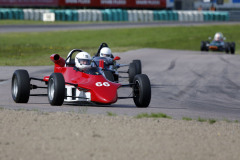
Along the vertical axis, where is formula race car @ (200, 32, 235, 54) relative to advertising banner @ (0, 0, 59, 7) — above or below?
below

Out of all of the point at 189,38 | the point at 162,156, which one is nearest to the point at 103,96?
the point at 162,156

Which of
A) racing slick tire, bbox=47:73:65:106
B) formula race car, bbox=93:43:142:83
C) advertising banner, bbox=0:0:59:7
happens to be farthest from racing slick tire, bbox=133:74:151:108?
advertising banner, bbox=0:0:59:7

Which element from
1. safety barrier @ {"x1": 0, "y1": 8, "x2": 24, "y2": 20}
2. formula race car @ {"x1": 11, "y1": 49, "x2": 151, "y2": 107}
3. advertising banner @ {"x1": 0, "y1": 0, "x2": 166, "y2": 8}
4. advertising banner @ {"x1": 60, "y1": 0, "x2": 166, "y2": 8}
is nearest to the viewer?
formula race car @ {"x1": 11, "y1": 49, "x2": 151, "y2": 107}

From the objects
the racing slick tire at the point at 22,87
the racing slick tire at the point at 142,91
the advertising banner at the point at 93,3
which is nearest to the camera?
the racing slick tire at the point at 142,91

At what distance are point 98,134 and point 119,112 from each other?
274 centimetres

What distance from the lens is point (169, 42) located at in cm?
4444

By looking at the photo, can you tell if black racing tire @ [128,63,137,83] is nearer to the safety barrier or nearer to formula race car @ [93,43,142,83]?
formula race car @ [93,43,142,83]

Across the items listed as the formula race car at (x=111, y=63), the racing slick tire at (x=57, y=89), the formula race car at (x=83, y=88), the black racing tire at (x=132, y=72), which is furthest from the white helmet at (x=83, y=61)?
the black racing tire at (x=132, y=72)

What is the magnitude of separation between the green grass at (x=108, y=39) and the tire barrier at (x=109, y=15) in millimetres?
10374

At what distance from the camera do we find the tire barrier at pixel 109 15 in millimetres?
56156

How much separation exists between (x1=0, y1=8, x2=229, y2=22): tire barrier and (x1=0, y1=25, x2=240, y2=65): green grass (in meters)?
10.4

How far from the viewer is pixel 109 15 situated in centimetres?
6241

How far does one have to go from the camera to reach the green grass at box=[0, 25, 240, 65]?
106ft

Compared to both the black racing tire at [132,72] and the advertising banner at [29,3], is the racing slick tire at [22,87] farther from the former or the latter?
the advertising banner at [29,3]
